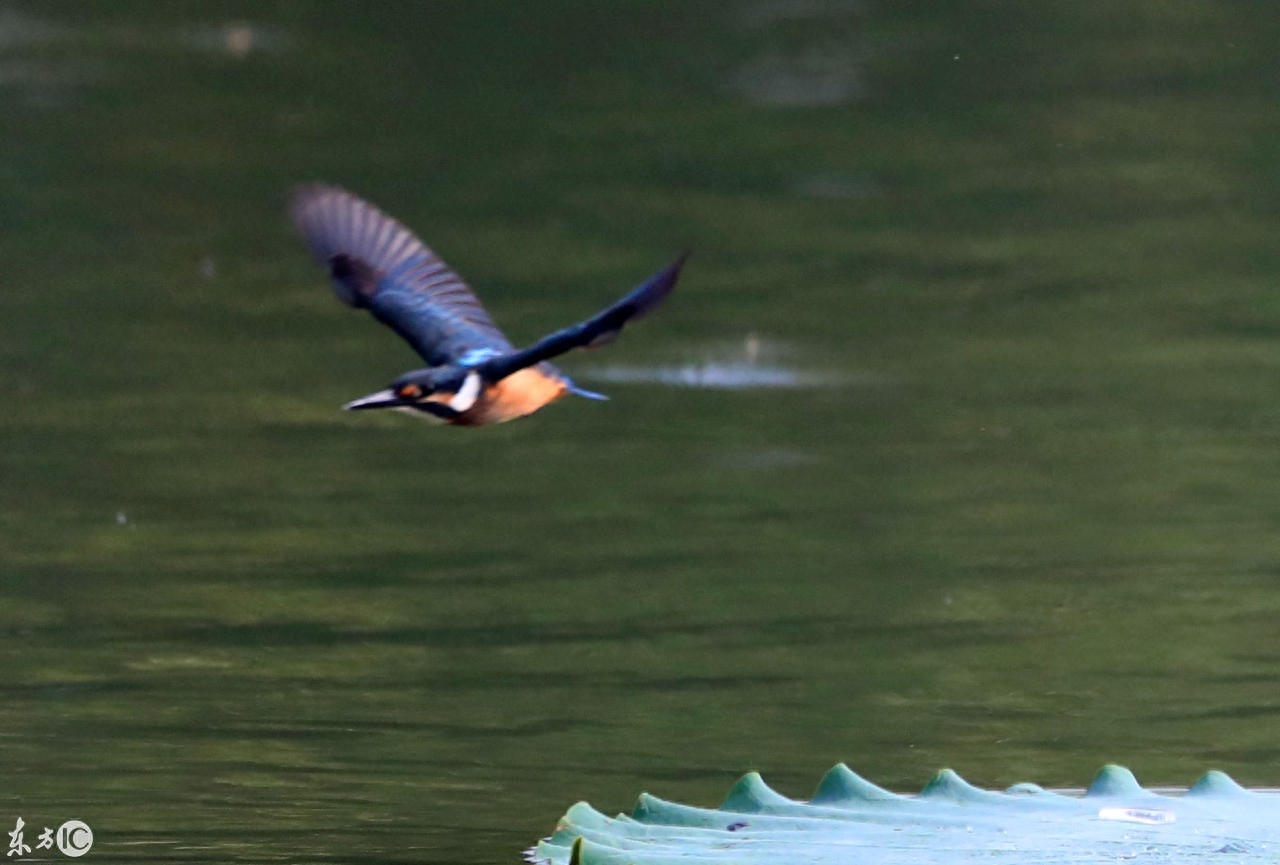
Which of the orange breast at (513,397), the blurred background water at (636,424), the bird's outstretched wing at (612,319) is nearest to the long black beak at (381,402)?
the orange breast at (513,397)

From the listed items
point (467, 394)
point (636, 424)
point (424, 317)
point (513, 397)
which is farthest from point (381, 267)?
point (636, 424)

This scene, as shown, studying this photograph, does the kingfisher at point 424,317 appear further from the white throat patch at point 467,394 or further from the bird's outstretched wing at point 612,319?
the bird's outstretched wing at point 612,319

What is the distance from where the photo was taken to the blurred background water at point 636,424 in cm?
375

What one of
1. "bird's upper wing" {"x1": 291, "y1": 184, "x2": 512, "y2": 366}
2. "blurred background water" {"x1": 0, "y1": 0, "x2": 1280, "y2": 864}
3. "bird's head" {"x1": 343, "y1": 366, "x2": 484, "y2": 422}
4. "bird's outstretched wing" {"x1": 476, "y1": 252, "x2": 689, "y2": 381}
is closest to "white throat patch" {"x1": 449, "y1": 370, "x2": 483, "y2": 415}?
"bird's head" {"x1": 343, "y1": 366, "x2": 484, "y2": 422}

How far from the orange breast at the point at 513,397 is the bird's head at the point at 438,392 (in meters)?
0.04

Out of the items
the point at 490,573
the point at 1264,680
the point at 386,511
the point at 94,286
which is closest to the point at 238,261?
the point at 94,286

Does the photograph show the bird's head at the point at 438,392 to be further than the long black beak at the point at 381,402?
Yes

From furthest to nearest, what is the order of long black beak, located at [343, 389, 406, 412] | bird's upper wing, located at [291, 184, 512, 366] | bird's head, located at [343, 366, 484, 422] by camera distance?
bird's upper wing, located at [291, 184, 512, 366], bird's head, located at [343, 366, 484, 422], long black beak, located at [343, 389, 406, 412]

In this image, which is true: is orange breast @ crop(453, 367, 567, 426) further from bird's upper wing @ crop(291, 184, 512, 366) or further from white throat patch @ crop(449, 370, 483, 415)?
bird's upper wing @ crop(291, 184, 512, 366)

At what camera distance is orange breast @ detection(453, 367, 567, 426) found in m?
2.99

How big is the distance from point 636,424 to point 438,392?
2267mm

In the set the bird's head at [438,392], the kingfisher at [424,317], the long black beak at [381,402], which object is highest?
the kingfisher at [424,317]

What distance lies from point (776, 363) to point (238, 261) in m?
1.68

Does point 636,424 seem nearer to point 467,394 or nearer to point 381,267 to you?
point 381,267
